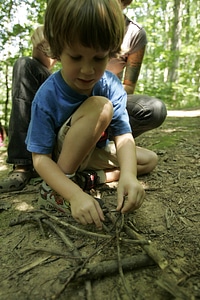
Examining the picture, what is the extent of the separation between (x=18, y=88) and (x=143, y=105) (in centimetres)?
92

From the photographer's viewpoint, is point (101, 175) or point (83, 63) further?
point (101, 175)

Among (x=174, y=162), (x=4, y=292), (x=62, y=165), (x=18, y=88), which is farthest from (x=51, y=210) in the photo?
(x=174, y=162)

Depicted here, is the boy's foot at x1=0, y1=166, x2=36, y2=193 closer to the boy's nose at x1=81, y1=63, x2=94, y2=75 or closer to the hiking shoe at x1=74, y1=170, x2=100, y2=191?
the hiking shoe at x1=74, y1=170, x2=100, y2=191

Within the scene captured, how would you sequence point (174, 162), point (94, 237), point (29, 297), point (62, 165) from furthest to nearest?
point (174, 162)
point (62, 165)
point (94, 237)
point (29, 297)

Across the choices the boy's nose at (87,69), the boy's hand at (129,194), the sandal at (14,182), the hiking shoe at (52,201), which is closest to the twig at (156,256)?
the boy's hand at (129,194)

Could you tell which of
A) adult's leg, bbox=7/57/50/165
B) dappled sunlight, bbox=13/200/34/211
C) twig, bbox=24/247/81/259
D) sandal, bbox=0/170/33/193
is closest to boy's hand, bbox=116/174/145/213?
twig, bbox=24/247/81/259

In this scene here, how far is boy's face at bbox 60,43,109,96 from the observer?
123cm

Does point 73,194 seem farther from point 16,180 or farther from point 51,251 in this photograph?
point 16,180

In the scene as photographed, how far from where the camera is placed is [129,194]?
1.22m

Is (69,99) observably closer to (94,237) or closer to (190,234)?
(94,237)

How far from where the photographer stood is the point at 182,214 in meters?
1.49

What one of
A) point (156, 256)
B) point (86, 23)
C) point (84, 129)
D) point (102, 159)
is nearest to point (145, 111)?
point (102, 159)

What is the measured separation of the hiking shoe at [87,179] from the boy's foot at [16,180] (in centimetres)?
45

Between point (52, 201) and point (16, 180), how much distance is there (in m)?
0.51
